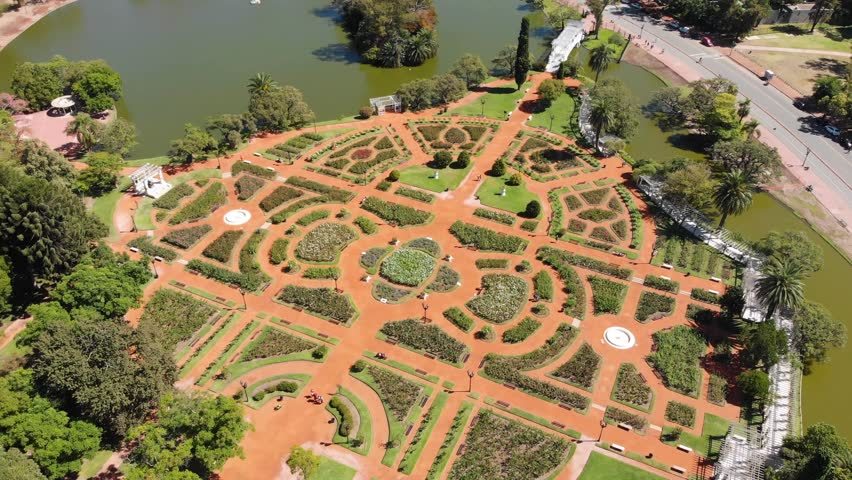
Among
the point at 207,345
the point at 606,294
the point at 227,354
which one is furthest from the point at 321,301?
the point at 606,294

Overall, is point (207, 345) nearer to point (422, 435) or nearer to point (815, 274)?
point (422, 435)

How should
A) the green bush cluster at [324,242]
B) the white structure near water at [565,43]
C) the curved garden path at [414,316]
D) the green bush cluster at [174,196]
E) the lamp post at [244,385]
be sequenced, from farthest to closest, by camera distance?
the white structure near water at [565,43]
the green bush cluster at [174,196]
the green bush cluster at [324,242]
the lamp post at [244,385]
the curved garden path at [414,316]

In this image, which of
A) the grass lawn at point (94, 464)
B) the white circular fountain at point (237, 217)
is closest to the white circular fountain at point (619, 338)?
the white circular fountain at point (237, 217)

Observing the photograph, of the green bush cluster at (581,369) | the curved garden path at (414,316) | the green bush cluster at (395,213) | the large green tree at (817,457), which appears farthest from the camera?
the green bush cluster at (395,213)

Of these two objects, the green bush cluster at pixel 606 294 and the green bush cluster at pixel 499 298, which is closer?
the green bush cluster at pixel 499 298

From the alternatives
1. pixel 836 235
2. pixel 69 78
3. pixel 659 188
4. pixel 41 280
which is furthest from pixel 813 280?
pixel 69 78

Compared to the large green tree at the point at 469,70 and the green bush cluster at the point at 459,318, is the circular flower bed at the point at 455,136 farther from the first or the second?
the green bush cluster at the point at 459,318

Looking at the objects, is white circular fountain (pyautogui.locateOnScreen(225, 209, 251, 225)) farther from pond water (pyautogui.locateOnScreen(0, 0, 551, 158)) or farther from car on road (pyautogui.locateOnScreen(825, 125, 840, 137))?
car on road (pyautogui.locateOnScreen(825, 125, 840, 137))
